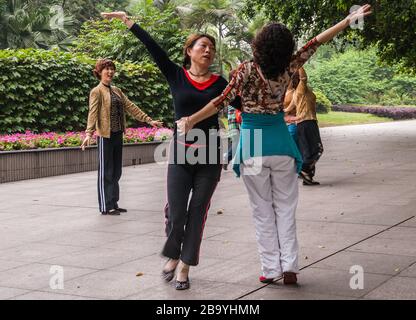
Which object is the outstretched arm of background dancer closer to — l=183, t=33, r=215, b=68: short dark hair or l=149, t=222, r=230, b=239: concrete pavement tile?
l=183, t=33, r=215, b=68: short dark hair

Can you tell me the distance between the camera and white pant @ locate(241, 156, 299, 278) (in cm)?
555

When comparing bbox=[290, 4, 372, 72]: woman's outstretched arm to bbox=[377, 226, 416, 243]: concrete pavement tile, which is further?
bbox=[377, 226, 416, 243]: concrete pavement tile

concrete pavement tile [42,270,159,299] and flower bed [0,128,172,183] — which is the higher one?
flower bed [0,128,172,183]

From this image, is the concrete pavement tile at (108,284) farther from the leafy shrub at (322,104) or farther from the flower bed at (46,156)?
the leafy shrub at (322,104)

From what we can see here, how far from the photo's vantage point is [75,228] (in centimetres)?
835

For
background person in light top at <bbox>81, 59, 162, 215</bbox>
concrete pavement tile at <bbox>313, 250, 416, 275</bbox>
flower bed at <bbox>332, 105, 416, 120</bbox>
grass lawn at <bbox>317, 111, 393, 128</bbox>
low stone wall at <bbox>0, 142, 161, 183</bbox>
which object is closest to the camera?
concrete pavement tile at <bbox>313, 250, 416, 275</bbox>

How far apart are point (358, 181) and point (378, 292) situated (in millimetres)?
7236

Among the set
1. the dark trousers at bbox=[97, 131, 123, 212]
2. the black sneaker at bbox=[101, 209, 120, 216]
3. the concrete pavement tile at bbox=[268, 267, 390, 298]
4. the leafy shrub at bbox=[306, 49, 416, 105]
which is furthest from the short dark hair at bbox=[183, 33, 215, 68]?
the leafy shrub at bbox=[306, 49, 416, 105]

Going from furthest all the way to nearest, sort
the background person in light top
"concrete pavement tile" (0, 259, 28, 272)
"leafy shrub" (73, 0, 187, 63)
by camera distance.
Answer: "leafy shrub" (73, 0, 187, 63) → the background person in light top → "concrete pavement tile" (0, 259, 28, 272)

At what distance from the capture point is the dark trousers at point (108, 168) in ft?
30.3

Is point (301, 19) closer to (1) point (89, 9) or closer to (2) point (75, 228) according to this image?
(2) point (75, 228)

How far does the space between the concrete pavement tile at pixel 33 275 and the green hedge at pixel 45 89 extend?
10.3 meters
